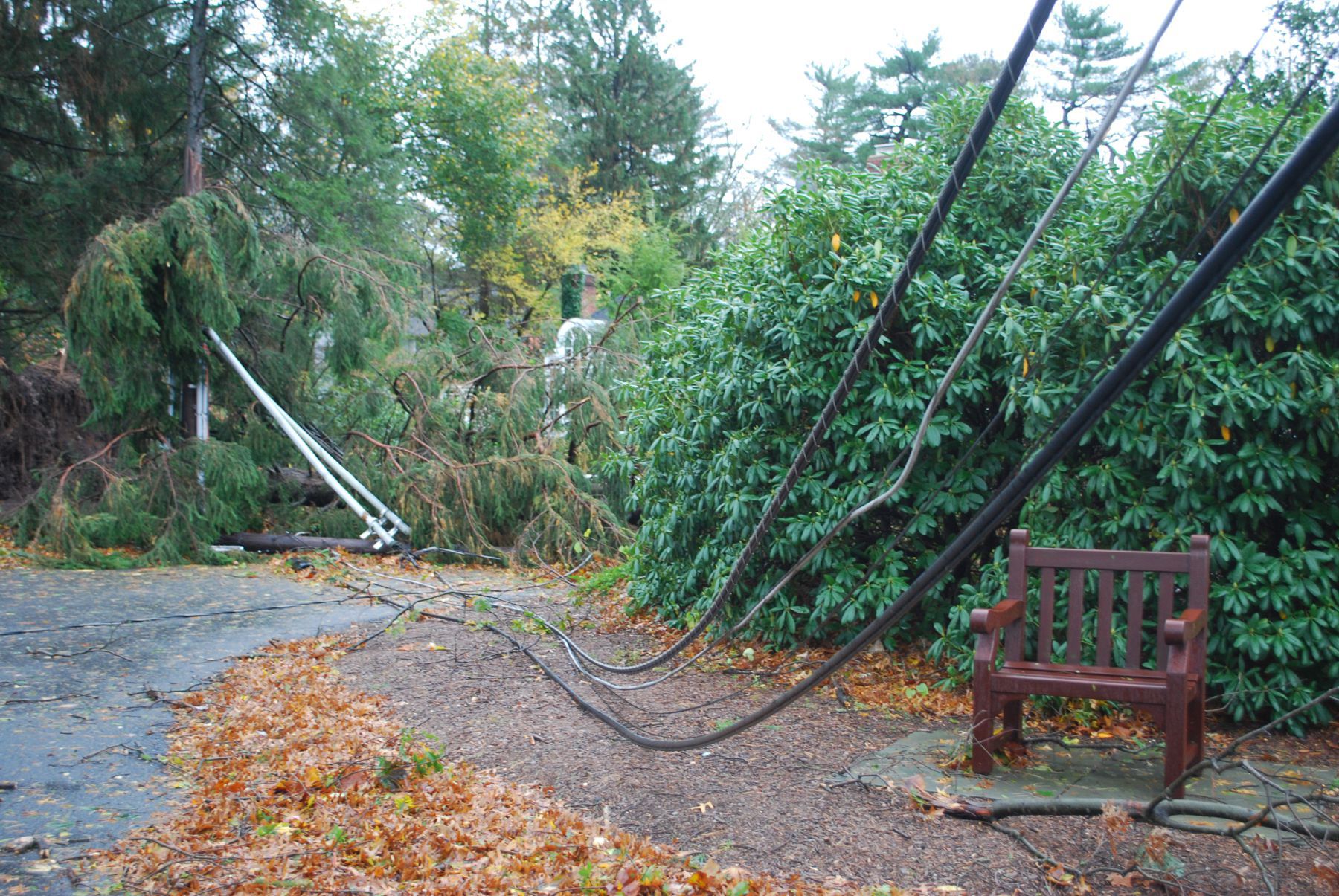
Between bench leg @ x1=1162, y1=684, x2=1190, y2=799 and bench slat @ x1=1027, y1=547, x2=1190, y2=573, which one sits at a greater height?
bench slat @ x1=1027, y1=547, x2=1190, y2=573

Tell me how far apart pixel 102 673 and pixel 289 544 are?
200 inches

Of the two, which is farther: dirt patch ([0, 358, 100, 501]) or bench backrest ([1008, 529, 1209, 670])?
dirt patch ([0, 358, 100, 501])

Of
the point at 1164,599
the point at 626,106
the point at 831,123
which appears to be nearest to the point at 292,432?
the point at 1164,599

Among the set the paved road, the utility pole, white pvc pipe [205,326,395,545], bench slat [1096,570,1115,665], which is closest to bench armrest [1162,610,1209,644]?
bench slat [1096,570,1115,665]

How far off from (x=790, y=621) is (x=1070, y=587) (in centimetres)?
200

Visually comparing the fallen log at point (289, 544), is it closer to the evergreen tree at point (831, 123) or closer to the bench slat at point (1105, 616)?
the bench slat at point (1105, 616)

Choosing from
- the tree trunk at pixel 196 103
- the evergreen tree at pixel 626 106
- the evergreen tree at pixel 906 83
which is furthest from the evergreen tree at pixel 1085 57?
the tree trunk at pixel 196 103

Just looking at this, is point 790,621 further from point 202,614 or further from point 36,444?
point 36,444

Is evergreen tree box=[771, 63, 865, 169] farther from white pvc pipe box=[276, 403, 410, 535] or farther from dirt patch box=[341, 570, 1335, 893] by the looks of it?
dirt patch box=[341, 570, 1335, 893]

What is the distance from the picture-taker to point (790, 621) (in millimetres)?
5949

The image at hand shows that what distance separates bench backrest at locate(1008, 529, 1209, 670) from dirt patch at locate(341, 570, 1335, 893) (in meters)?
0.81

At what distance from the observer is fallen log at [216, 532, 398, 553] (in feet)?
35.8

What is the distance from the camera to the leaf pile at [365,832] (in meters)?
3.13

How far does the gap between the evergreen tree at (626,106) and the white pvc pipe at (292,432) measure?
20483 millimetres
